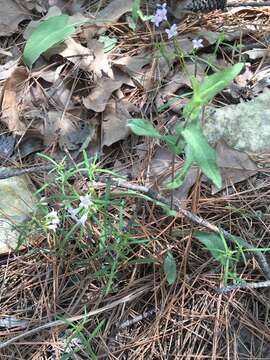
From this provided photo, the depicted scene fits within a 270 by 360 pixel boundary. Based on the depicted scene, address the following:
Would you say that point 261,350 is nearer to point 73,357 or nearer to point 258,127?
point 73,357

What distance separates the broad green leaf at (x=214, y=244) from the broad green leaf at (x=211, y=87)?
403 millimetres

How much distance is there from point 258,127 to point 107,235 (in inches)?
25.8

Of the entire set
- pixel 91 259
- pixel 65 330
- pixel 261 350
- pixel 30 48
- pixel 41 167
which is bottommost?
pixel 261 350

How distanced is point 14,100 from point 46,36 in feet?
0.83

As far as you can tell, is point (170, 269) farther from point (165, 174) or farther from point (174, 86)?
point (174, 86)

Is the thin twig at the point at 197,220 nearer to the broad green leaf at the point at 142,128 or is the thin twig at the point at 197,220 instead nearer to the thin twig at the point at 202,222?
the thin twig at the point at 202,222

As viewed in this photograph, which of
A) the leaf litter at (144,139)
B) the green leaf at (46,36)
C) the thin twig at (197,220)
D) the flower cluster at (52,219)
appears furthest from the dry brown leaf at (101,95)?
the flower cluster at (52,219)

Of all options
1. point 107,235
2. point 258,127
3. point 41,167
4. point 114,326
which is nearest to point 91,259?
point 107,235

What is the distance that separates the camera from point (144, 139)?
2.00m

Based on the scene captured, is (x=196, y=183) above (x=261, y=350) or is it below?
above

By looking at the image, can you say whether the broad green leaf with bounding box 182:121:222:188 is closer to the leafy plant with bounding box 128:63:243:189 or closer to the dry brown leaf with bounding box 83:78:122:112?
the leafy plant with bounding box 128:63:243:189

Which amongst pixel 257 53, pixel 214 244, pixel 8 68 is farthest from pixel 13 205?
pixel 257 53

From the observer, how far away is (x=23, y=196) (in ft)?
6.44

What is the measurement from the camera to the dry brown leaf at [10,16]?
7.68 ft
